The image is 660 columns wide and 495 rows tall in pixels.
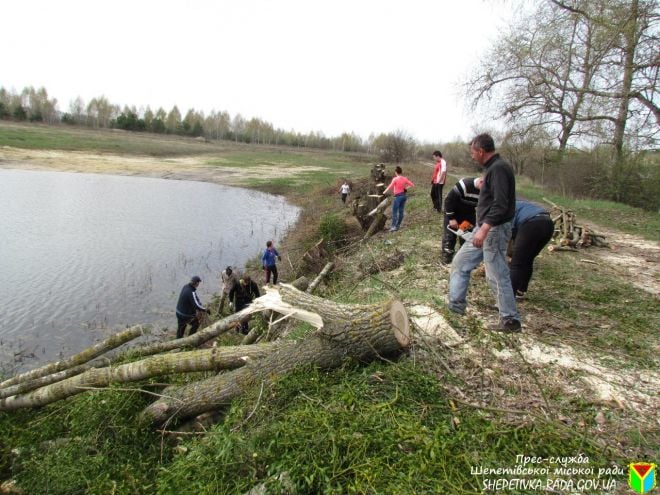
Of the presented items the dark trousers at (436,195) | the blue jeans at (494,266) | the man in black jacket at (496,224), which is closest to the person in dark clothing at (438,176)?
the dark trousers at (436,195)

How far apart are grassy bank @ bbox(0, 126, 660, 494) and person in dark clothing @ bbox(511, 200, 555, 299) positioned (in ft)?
1.85

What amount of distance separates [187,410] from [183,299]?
468 cm

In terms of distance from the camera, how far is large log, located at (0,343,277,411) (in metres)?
4.38

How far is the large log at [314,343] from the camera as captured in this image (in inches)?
144

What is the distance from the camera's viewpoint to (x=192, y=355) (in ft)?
15.1

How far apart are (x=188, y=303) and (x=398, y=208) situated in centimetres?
627

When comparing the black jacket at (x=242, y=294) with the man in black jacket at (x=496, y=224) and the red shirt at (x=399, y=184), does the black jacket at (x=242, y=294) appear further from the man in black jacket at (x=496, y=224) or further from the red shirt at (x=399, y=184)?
the man in black jacket at (x=496, y=224)

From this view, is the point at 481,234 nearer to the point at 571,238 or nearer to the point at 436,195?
the point at 571,238

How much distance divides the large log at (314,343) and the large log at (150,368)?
0.64 feet

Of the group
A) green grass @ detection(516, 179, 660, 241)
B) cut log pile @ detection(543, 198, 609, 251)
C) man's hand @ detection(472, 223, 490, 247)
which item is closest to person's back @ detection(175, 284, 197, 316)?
man's hand @ detection(472, 223, 490, 247)

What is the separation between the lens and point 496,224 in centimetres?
392

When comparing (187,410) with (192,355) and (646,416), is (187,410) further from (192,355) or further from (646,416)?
(646,416)

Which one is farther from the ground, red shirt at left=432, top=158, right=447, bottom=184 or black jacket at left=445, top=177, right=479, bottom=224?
red shirt at left=432, top=158, right=447, bottom=184

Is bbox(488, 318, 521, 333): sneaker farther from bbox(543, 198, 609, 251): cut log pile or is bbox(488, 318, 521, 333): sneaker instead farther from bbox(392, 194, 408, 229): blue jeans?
bbox(392, 194, 408, 229): blue jeans
